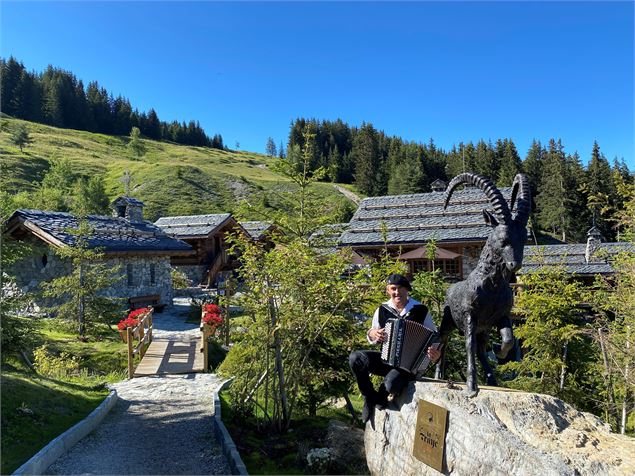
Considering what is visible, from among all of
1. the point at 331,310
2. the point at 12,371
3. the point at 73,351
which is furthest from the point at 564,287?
the point at 73,351

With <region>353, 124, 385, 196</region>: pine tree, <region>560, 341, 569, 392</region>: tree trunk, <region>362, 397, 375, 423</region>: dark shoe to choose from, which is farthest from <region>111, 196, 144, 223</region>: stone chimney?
<region>353, 124, 385, 196</region>: pine tree

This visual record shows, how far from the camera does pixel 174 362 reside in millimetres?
14578

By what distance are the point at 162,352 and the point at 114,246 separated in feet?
28.8

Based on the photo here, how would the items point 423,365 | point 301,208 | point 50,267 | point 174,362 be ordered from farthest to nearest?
point 50,267
point 174,362
point 301,208
point 423,365

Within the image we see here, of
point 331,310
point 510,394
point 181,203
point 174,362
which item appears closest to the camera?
point 510,394

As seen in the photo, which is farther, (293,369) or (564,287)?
(564,287)

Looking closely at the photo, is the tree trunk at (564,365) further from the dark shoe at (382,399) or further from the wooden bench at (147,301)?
the wooden bench at (147,301)

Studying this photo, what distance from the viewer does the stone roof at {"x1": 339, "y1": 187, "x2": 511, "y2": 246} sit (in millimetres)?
26125

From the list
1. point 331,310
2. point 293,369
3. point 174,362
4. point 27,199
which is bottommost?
point 174,362

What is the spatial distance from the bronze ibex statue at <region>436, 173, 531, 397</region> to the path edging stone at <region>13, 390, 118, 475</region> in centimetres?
636

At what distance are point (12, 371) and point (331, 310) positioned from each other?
28.5ft

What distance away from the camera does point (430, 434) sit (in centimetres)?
489

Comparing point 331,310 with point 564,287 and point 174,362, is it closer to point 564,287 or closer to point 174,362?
point 564,287

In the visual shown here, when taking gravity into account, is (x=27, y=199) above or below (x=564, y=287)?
above
